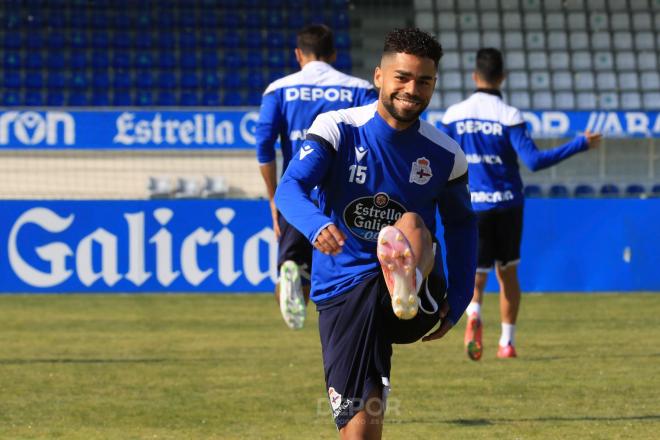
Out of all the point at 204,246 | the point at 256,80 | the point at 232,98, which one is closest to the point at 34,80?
the point at 232,98

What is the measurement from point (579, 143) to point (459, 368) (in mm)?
1804

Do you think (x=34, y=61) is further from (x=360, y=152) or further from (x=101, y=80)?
(x=360, y=152)

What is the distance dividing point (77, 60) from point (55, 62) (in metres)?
0.39

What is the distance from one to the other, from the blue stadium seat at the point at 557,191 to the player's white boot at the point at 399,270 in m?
13.4

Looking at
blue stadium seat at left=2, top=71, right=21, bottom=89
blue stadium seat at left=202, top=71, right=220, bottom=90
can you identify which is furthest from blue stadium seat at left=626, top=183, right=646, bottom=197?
blue stadium seat at left=2, top=71, right=21, bottom=89

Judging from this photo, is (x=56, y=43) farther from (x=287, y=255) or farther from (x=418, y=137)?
(x=418, y=137)

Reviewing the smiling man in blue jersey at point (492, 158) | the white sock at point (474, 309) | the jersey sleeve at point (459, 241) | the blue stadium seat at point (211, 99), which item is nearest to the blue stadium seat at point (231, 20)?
the blue stadium seat at point (211, 99)

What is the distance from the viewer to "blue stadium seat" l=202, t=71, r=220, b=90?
23.9 meters

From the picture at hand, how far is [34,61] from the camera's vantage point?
23984mm

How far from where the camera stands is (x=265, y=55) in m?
24.5

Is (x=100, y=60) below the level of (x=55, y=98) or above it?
above

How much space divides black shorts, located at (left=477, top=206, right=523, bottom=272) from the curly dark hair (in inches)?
204

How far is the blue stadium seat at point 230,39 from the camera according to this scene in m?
24.6

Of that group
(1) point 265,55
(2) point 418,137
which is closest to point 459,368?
(2) point 418,137
